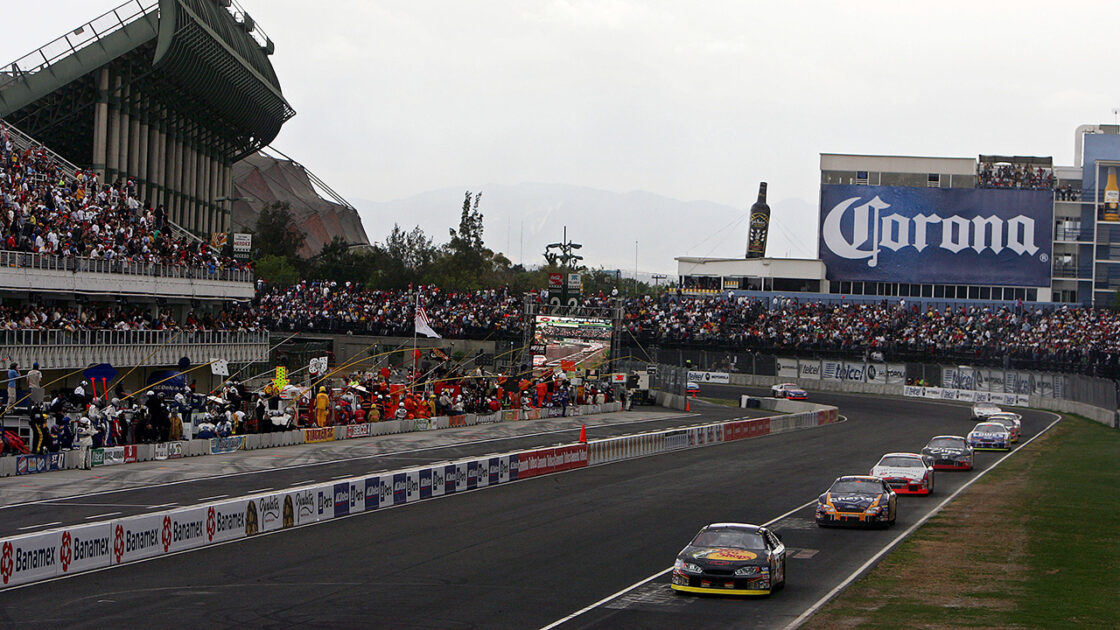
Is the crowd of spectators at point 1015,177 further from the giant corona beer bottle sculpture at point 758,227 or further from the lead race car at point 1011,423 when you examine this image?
the lead race car at point 1011,423

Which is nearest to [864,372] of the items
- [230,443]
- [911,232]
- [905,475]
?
[911,232]

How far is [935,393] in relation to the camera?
87.6 meters

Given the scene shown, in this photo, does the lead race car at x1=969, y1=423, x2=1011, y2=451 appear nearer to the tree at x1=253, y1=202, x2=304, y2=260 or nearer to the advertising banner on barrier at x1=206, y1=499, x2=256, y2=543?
the advertising banner on barrier at x1=206, y1=499, x2=256, y2=543

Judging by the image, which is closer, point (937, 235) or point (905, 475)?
point (905, 475)

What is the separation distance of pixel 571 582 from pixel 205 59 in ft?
188

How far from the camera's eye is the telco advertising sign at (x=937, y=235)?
10575cm

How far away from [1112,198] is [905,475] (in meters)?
81.1

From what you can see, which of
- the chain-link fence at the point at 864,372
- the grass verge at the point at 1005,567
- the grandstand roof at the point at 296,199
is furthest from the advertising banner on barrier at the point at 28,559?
the grandstand roof at the point at 296,199

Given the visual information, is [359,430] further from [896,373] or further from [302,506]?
[896,373]

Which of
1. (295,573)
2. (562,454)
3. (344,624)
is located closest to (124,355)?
(562,454)

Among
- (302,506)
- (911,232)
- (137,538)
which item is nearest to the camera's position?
(137,538)

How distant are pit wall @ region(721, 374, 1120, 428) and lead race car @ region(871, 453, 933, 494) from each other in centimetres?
3631

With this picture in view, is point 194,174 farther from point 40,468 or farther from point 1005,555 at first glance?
point 1005,555

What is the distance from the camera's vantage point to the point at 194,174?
279 feet
